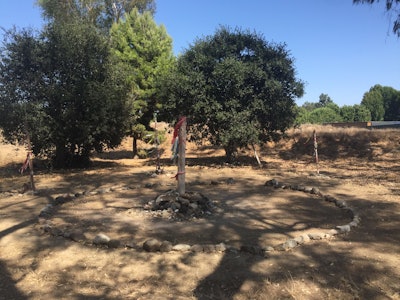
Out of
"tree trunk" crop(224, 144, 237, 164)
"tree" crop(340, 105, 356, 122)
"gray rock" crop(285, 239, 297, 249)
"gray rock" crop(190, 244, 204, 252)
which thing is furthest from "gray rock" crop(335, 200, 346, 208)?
"tree" crop(340, 105, 356, 122)

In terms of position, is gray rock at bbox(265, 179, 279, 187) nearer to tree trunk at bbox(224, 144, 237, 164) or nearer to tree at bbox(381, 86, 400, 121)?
tree trunk at bbox(224, 144, 237, 164)

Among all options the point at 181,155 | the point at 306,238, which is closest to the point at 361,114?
the point at 181,155

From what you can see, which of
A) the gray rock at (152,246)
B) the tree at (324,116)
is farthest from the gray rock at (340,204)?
the tree at (324,116)

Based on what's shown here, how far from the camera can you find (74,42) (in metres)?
13.4

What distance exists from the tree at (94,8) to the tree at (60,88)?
11493 millimetres

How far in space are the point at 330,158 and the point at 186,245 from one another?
1338 cm

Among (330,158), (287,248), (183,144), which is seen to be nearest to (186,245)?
(287,248)

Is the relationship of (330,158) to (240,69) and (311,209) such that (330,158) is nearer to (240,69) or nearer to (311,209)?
(240,69)

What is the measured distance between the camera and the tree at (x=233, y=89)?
14.1 m

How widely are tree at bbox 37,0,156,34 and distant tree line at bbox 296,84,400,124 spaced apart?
43.4 metres

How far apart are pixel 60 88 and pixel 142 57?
611 cm

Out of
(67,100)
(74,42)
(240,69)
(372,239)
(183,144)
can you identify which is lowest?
(372,239)

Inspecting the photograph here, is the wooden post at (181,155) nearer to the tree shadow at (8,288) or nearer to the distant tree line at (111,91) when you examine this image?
the tree shadow at (8,288)

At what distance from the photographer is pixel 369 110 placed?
226 ft
